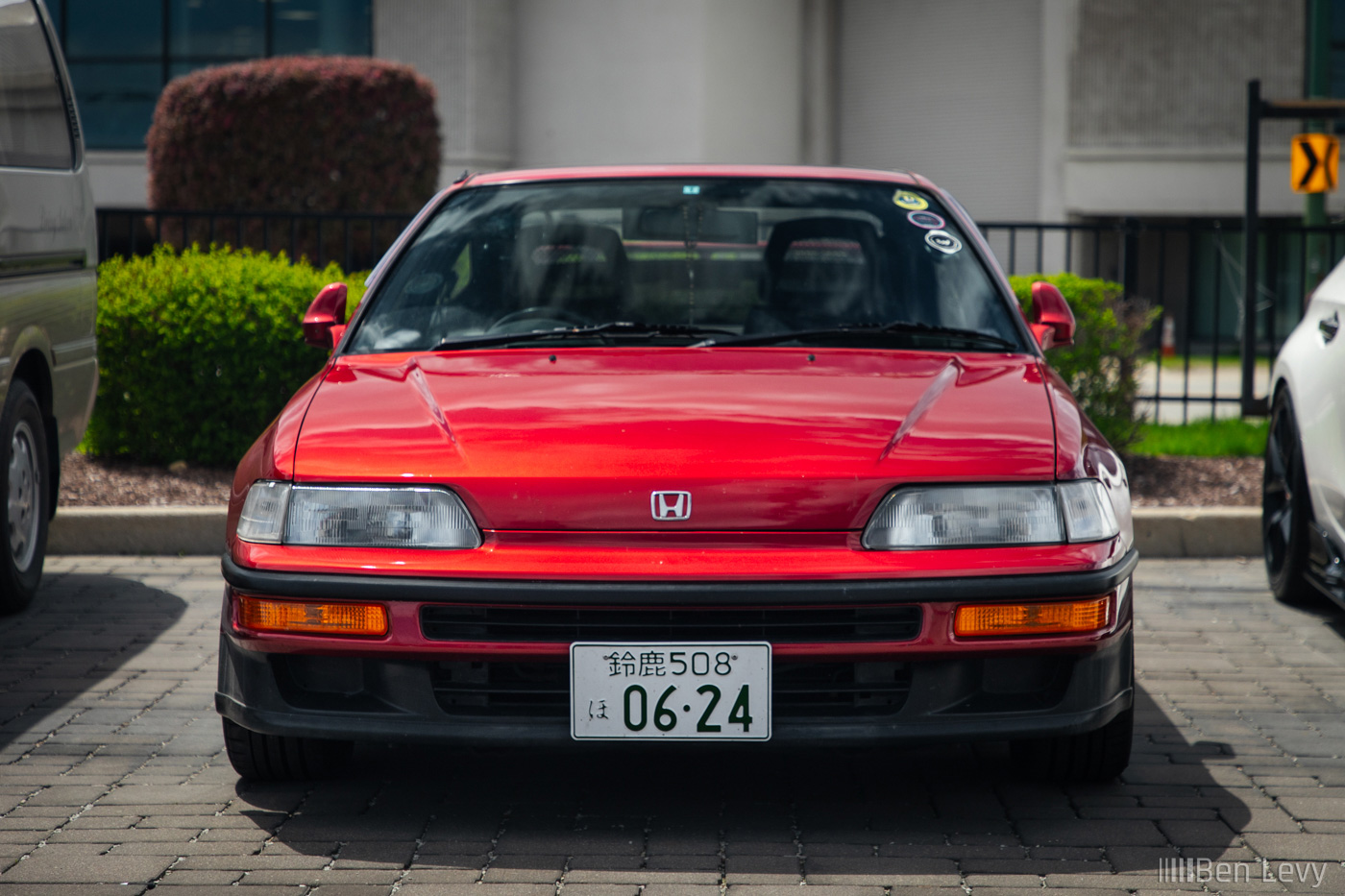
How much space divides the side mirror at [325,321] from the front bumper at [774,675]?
4.37 feet

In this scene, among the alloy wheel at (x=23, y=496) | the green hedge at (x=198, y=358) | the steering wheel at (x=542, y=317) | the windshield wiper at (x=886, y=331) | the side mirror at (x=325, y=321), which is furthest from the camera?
the green hedge at (x=198, y=358)

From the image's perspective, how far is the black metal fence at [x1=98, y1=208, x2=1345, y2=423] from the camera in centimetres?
1027

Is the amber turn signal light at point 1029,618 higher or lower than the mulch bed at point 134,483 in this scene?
higher

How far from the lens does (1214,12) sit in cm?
1936

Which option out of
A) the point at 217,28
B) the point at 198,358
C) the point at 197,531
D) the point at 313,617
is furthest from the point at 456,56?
the point at 313,617

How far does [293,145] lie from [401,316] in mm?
8194

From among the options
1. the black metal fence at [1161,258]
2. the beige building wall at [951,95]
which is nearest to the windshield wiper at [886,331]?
the black metal fence at [1161,258]

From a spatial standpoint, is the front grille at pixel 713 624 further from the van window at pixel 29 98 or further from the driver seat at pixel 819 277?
the van window at pixel 29 98

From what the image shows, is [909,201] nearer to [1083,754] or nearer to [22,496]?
[1083,754]

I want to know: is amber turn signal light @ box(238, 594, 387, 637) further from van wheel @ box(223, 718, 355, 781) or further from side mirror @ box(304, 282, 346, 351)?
side mirror @ box(304, 282, 346, 351)

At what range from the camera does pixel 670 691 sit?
10.6ft

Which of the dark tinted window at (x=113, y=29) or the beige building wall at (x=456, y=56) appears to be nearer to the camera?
the beige building wall at (x=456, y=56)

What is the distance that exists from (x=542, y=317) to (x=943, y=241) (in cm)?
115
